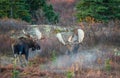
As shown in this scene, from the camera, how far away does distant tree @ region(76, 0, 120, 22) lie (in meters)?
24.5

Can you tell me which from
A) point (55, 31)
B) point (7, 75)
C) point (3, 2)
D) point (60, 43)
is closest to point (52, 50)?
point (60, 43)

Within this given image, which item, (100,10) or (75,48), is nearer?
(75,48)

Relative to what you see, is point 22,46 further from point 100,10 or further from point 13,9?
point 13,9

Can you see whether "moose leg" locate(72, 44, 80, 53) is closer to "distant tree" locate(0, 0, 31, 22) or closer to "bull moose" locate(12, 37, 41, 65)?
"bull moose" locate(12, 37, 41, 65)

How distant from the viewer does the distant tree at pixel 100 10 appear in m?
24.5

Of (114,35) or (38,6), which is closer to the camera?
(114,35)

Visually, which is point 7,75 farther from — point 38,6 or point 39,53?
point 38,6

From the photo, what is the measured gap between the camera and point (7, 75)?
50.4 feet

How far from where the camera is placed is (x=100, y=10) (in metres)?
24.4

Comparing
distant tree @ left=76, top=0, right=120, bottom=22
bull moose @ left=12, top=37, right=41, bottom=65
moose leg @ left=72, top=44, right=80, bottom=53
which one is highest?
distant tree @ left=76, top=0, right=120, bottom=22

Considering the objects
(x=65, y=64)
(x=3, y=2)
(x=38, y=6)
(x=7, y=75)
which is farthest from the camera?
(x=38, y=6)

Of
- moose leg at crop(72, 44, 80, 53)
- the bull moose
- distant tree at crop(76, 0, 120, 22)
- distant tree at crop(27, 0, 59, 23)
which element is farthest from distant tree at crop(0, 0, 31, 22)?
Result: the bull moose

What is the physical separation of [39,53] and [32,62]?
4.92 feet

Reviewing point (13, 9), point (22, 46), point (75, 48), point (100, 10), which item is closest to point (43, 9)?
point (13, 9)
